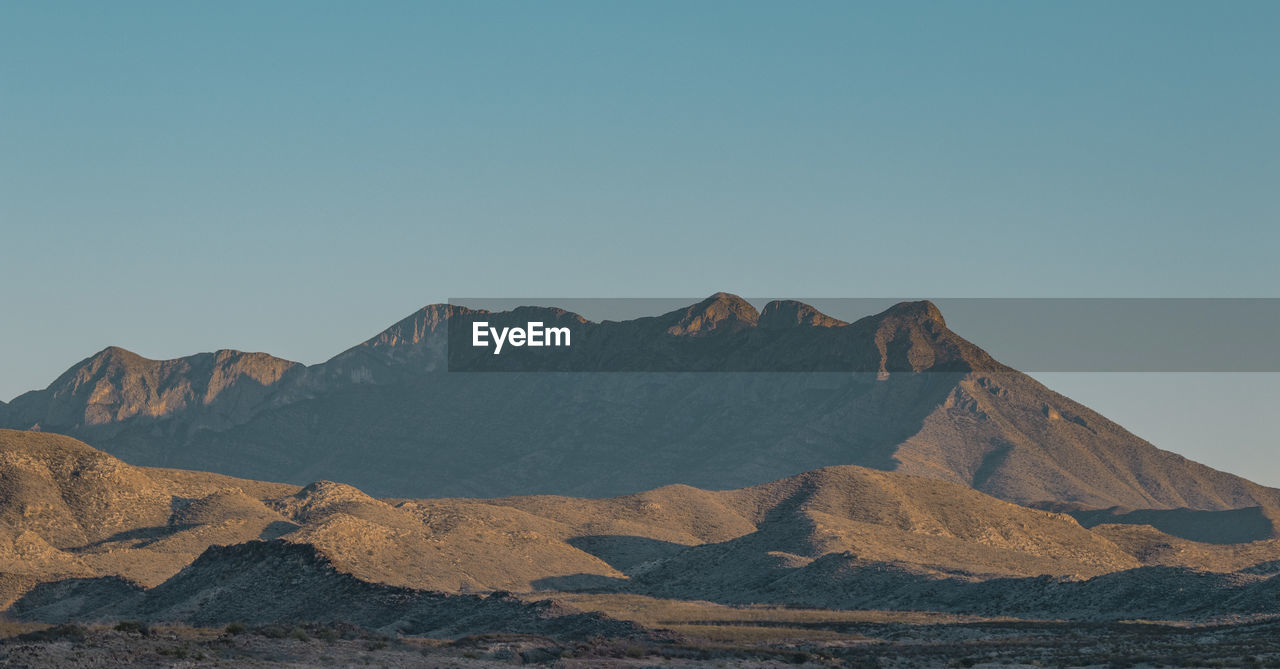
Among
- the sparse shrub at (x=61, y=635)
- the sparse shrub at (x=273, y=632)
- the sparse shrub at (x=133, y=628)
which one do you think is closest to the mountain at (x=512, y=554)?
the sparse shrub at (x=273, y=632)

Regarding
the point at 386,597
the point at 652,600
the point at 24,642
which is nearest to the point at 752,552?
the point at 652,600

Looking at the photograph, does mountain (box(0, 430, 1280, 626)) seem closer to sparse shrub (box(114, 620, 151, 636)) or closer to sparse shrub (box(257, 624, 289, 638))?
sparse shrub (box(257, 624, 289, 638))

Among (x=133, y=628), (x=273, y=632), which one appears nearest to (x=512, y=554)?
(x=273, y=632)

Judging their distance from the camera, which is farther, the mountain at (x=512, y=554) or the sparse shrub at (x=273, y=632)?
the mountain at (x=512, y=554)

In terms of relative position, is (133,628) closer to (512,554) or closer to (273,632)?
(273,632)

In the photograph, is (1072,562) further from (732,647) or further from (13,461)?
(13,461)

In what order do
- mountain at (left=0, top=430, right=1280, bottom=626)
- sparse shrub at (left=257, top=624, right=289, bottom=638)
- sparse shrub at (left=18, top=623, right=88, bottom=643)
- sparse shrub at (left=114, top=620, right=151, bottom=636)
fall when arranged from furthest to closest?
mountain at (left=0, top=430, right=1280, bottom=626)
sparse shrub at (left=257, top=624, right=289, bottom=638)
sparse shrub at (left=114, top=620, right=151, bottom=636)
sparse shrub at (left=18, top=623, right=88, bottom=643)

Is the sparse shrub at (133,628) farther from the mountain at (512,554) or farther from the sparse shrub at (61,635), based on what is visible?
the mountain at (512,554)

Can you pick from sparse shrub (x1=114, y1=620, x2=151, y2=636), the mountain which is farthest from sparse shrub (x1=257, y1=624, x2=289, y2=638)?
the mountain
